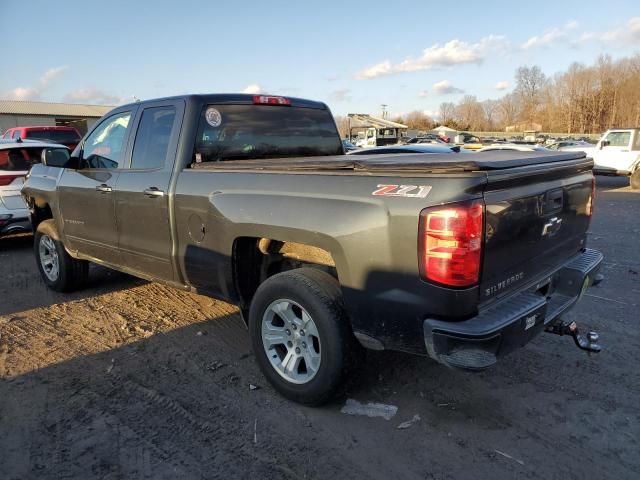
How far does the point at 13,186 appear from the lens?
7.77 meters

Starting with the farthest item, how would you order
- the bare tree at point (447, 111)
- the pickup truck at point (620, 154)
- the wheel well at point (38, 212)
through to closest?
the bare tree at point (447, 111) → the pickup truck at point (620, 154) → the wheel well at point (38, 212)

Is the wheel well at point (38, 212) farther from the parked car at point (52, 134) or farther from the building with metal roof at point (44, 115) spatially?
the building with metal roof at point (44, 115)

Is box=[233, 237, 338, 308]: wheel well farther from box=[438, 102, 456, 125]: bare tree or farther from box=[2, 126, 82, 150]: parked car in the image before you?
box=[438, 102, 456, 125]: bare tree

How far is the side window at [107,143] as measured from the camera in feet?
15.0

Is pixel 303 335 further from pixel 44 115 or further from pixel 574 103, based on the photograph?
pixel 574 103

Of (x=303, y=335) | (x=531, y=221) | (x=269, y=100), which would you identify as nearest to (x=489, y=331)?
(x=531, y=221)

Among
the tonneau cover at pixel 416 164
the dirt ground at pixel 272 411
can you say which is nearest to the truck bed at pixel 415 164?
the tonneau cover at pixel 416 164

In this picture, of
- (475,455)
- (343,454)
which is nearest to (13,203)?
(343,454)

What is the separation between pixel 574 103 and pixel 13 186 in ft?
279

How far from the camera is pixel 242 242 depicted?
3.56 metres

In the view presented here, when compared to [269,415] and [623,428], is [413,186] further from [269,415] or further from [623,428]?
[623,428]

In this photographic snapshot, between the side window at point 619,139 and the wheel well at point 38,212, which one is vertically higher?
the side window at point 619,139

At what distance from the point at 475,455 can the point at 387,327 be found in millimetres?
835

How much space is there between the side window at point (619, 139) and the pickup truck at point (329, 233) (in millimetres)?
15433
